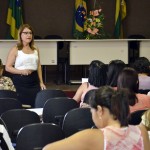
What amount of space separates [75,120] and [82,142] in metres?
1.68

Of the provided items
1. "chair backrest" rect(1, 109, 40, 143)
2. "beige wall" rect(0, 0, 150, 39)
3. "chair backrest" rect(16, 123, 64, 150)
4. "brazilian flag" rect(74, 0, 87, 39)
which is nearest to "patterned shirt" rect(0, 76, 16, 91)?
"chair backrest" rect(1, 109, 40, 143)

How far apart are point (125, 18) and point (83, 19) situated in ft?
4.66

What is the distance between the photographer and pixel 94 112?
2154 millimetres

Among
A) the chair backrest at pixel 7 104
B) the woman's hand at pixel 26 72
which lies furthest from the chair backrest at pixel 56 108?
the woman's hand at pixel 26 72

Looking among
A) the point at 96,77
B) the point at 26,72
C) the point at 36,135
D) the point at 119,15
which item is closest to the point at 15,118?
the point at 36,135

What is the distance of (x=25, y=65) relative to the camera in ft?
18.5

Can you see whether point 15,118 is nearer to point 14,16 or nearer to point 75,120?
A: point 75,120

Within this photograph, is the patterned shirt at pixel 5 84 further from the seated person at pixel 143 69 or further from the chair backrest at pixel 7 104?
the seated person at pixel 143 69

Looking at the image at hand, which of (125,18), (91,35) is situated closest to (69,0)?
(125,18)

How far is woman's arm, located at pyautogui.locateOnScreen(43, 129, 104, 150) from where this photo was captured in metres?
2.01

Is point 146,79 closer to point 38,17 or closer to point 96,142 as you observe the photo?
point 96,142

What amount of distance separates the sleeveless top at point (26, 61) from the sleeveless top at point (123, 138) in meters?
3.55

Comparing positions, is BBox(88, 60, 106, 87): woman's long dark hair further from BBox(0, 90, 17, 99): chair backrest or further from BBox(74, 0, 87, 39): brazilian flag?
BBox(74, 0, 87, 39): brazilian flag

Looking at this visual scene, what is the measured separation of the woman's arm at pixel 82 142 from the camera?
201 cm
